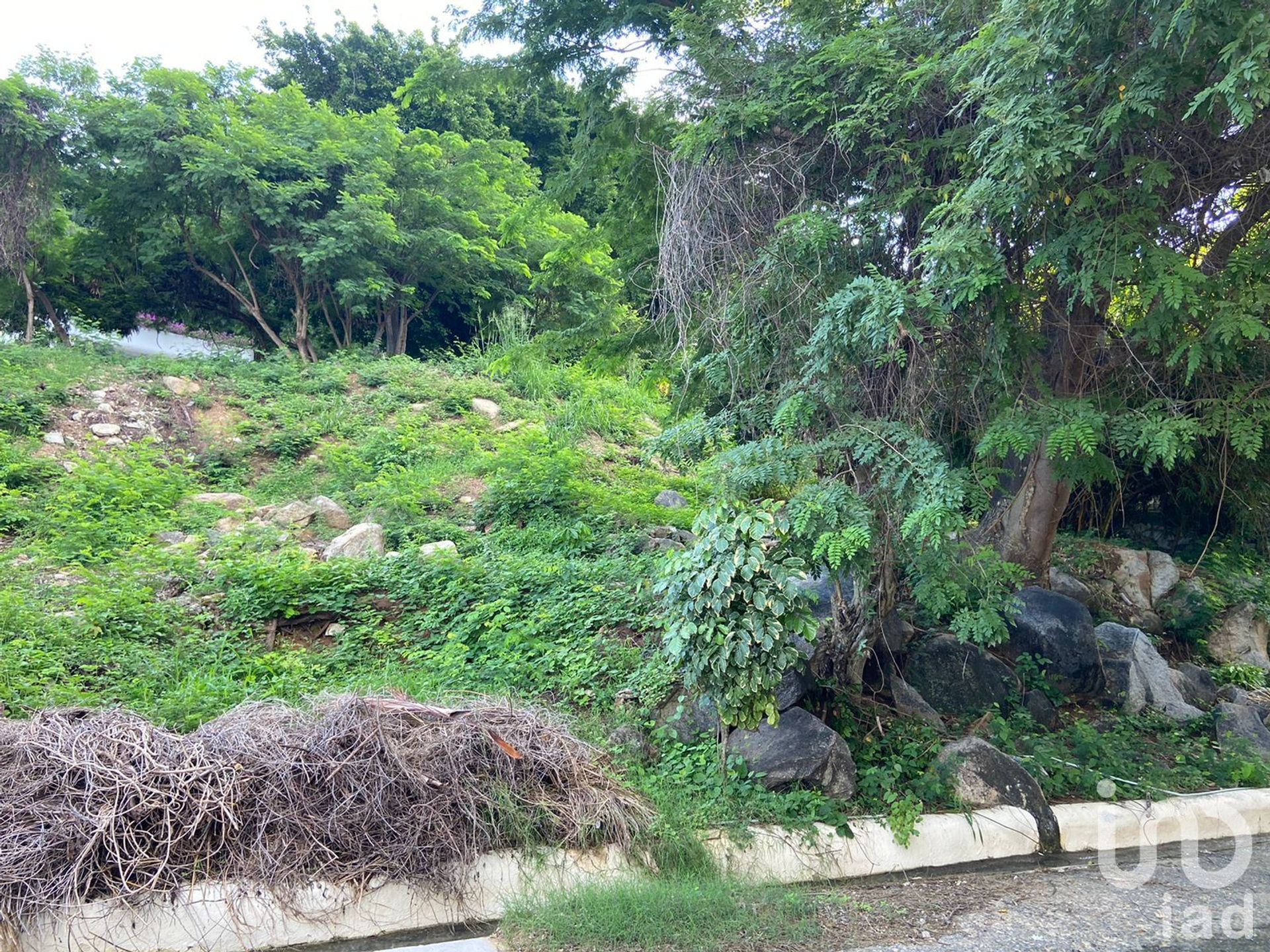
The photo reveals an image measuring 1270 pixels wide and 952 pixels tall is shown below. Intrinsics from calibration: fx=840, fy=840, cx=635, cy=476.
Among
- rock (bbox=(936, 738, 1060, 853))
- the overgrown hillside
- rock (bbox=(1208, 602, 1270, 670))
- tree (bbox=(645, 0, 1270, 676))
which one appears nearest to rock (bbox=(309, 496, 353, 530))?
the overgrown hillside

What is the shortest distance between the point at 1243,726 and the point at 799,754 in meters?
4.20

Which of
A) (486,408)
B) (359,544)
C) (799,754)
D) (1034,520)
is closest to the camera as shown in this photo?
(799,754)

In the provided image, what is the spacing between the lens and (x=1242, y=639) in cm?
862

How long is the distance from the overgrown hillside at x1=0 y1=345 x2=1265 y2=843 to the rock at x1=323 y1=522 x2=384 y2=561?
1.3 inches

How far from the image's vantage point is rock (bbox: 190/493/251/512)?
9289mm

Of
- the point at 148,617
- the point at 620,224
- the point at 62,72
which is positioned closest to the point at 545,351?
the point at 620,224

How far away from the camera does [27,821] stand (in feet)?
12.2

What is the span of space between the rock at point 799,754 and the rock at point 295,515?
18.5 ft

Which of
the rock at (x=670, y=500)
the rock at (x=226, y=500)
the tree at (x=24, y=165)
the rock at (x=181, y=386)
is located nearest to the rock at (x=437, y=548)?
the rock at (x=226, y=500)

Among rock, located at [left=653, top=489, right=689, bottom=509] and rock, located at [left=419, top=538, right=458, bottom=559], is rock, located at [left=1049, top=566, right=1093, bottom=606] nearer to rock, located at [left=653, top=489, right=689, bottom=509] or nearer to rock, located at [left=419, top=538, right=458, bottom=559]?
rock, located at [left=653, top=489, right=689, bottom=509]

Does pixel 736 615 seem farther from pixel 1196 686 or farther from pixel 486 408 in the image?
pixel 486 408

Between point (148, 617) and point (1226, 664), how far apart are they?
32.0 ft

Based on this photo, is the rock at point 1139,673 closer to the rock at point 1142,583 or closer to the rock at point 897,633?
the rock at point 1142,583

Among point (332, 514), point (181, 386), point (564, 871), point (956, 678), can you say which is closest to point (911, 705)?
point (956, 678)
